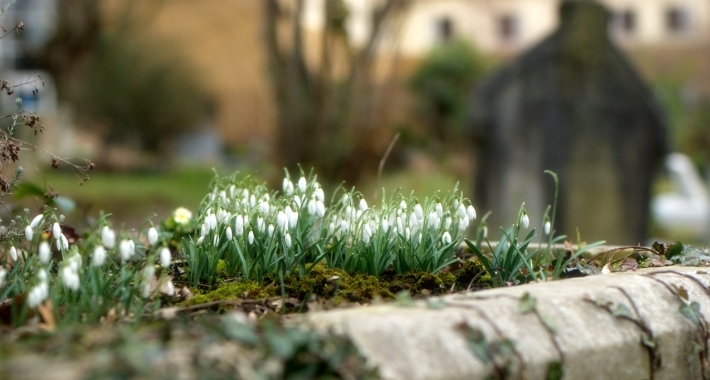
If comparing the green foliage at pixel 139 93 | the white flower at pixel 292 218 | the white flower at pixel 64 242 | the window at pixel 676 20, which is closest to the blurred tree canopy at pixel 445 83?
the green foliage at pixel 139 93

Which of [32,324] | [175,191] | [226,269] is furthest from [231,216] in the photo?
[175,191]

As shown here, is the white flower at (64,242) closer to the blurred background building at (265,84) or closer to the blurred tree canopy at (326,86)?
the blurred background building at (265,84)

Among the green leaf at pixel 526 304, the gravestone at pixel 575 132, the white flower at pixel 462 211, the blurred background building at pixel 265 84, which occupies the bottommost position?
the green leaf at pixel 526 304

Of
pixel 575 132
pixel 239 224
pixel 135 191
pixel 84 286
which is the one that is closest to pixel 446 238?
pixel 239 224

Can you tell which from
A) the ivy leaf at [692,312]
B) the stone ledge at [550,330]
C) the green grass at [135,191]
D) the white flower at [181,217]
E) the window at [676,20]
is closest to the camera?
the stone ledge at [550,330]

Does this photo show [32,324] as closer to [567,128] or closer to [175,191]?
[567,128]

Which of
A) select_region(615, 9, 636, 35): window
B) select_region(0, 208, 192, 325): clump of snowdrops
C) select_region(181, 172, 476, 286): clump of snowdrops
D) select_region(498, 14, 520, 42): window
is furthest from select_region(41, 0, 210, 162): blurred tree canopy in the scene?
select_region(615, 9, 636, 35): window

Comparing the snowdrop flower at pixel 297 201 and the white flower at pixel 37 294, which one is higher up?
the snowdrop flower at pixel 297 201
